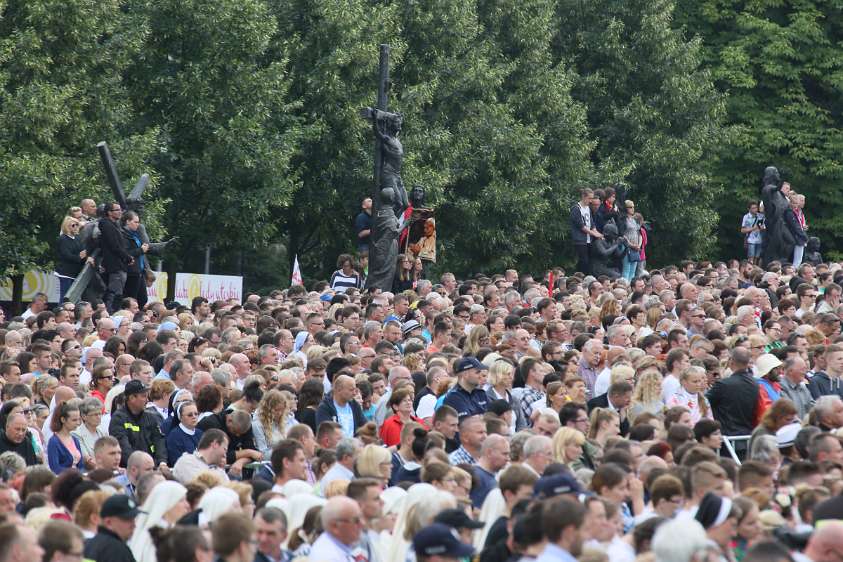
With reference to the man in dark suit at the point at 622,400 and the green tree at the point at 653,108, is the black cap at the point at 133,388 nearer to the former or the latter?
the man in dark suit at the point at 622,400

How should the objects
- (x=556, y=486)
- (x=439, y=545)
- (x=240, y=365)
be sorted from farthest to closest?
(x=240, y=365), (x=556, y=486), (x=439, y=545)

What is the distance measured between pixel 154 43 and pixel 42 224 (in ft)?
18.0

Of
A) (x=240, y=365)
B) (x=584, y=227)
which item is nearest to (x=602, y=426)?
(x=240, y=365)

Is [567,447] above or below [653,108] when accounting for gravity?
below

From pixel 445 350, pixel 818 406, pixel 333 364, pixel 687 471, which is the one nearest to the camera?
pixel 687 471

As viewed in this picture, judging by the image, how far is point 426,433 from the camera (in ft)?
39.1

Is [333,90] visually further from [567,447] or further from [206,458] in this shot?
[567,447]

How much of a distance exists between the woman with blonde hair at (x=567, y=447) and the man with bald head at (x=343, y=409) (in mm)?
2591

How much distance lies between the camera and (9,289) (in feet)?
108

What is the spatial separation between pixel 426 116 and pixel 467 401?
25.0 meters

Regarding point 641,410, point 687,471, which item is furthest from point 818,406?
point 687,471

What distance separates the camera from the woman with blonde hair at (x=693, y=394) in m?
14.4

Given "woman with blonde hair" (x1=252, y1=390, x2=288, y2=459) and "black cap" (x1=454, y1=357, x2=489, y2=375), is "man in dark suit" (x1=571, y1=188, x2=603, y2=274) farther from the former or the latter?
"woman with blonde hair" (x1=252, y1=390, x2=288, y2=459)

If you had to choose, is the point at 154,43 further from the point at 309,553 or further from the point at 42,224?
the point at 309,553
